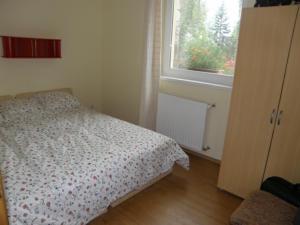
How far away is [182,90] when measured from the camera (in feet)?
10.2

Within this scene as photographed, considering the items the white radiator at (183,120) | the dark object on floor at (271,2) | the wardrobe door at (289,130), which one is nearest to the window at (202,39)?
the white radiator at (183,120)

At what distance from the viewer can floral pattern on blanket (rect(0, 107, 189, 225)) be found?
1526 millimetres

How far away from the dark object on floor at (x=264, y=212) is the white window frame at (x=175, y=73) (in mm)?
1334

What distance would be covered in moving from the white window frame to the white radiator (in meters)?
0.29

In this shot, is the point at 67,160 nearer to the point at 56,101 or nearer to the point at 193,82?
the point at 56,101

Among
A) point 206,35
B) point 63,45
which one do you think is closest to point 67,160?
point 63,45

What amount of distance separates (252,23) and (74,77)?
8.14ft

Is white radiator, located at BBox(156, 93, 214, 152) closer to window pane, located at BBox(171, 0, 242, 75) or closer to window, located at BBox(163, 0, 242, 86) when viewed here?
window, located at BBox(163, 0, 242, 86)

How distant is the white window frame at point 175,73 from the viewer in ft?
9.24

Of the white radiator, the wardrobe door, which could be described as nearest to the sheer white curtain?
the white radiator

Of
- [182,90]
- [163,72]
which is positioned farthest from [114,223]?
[163,72]

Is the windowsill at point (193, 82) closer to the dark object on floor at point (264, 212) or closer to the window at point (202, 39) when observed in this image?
the window at point (202, 39)

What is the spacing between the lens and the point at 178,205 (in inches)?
86.7

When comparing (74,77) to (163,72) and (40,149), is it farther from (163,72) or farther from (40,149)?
(40,149)
